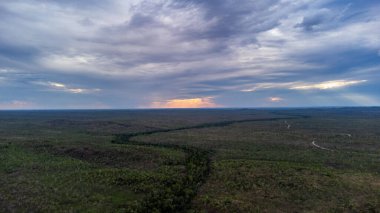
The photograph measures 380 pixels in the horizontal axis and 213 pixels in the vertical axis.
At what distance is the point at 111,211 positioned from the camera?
1164 inches

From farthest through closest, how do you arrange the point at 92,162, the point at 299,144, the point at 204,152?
the point at 299,144 < the point at 204,152 < the point at 92,162

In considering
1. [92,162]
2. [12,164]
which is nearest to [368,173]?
[92,162]

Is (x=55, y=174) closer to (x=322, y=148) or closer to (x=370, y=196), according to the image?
(x=370, y=196)

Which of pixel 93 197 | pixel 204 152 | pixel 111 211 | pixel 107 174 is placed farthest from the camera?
pixel 204 152

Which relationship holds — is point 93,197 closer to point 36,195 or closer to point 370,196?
point 36,195

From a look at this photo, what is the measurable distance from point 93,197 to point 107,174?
358 inches

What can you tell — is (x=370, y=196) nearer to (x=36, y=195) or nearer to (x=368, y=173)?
(x=368, y=173)

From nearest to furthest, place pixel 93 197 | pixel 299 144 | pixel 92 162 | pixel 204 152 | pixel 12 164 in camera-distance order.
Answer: pixel 93 197 → pixel 12 164 → pixel 92 162 → pixel 204 152 → pixel 299 144

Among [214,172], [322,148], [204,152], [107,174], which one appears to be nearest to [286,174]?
[214,172]

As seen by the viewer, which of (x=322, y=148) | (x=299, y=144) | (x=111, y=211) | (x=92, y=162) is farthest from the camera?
(x=299, y=144)

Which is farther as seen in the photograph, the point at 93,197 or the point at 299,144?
the point at 299,144

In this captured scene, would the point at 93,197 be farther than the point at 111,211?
Yes

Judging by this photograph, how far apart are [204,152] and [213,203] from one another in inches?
1128

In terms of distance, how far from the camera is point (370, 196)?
33750 mm
